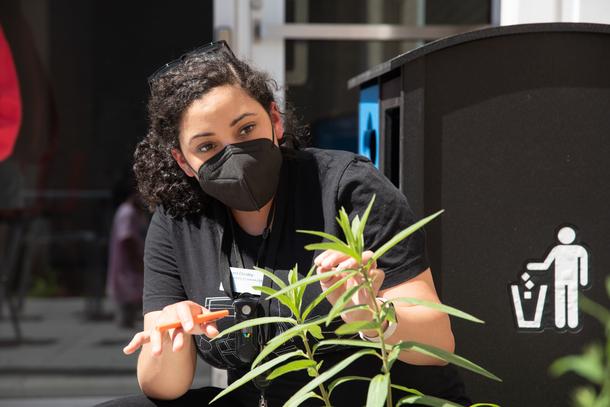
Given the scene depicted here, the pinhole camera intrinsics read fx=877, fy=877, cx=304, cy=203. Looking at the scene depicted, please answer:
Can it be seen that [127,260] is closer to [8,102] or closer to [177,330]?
[8,102]

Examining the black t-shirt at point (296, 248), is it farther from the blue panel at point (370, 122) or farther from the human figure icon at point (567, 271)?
the blue panel at point (370, 122)

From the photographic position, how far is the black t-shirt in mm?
1629

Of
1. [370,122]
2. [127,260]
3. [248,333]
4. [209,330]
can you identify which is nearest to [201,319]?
[209,330]

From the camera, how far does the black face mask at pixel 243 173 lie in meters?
1.62

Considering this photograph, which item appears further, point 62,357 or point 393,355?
point 62,357

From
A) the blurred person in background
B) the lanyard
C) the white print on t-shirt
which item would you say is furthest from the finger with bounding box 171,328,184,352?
the blurred person in background

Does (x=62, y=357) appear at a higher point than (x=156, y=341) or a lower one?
lower

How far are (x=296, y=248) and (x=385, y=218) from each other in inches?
7.8

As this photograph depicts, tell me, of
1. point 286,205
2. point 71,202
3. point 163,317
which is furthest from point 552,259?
point 71,202

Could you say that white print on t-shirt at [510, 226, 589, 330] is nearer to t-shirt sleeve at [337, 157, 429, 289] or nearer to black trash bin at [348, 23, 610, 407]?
black trash bin at [348, 23, 610, 407]

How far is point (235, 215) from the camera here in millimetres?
1837

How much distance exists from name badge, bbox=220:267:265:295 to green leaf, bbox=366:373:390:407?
908 millimetres

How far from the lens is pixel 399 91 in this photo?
190cm

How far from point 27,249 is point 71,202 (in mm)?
302
